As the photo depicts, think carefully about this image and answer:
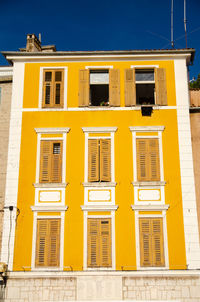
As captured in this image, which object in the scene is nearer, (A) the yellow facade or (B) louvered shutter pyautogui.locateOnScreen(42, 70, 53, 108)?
(A) the yellow facade

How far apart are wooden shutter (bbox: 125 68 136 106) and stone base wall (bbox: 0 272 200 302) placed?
7.19 metres

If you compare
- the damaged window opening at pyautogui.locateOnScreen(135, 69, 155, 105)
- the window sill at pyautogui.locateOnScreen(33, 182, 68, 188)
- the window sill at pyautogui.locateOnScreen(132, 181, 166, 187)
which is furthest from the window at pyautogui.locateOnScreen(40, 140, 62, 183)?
the damaged window opening at pyautogui.locateOnScreen(135, 69, 155, 105)

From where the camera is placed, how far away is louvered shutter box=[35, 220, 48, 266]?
46.8 feet

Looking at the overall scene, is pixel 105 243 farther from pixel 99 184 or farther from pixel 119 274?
pixel 99 184

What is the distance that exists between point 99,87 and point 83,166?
399cm

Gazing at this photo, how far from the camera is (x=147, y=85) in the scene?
17.0 m

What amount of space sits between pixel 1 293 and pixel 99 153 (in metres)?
6.60

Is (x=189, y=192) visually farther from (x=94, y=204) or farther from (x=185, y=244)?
(x=94, y=204)

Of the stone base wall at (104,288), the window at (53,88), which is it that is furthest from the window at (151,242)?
the window at (53,88)

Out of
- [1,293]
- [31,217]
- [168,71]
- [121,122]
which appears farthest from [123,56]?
[1,293]

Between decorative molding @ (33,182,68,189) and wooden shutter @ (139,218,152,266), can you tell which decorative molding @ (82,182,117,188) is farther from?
wooden shutter @ (139,218,152,266)

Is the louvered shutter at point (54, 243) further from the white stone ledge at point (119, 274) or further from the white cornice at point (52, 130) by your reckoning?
the white cornice at point (52, 130)

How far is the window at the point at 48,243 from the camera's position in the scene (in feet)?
46.8

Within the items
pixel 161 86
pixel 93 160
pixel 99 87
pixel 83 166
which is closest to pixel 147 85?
pixel 161 86
